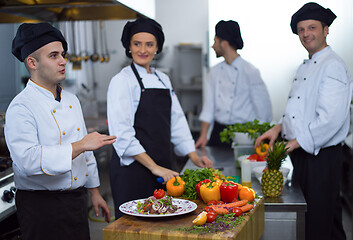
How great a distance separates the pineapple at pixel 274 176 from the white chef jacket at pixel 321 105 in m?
0.37

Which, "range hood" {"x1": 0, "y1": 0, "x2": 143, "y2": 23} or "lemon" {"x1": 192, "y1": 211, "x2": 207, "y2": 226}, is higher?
"range hood" {"x1": 0, "y1": 0, "x2": 143, "y2": 23}

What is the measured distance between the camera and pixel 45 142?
6.38 feet

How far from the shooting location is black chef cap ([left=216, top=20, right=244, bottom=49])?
10.9 feet

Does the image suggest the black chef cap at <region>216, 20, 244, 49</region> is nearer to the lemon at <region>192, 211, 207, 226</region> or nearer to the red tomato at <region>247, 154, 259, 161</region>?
the red tomato at <region>247, 154, 259, 161</region>

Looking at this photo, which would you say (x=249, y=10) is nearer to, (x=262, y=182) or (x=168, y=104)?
(x=168, y=104)

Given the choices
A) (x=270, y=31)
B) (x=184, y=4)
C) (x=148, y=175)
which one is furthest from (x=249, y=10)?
(x=184, y=4)

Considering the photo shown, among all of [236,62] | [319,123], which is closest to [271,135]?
[319,123]

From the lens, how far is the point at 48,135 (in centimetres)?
195

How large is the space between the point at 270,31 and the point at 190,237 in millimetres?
A: 2841

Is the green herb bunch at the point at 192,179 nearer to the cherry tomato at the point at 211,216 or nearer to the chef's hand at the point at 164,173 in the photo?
the chef's hand at the point at 164,173

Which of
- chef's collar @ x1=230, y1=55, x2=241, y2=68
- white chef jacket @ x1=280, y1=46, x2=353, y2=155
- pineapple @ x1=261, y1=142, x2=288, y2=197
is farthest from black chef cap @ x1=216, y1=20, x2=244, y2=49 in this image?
pineapple @ x1=261, y1=142, x2=288, y2=197

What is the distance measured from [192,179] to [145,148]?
0.60m

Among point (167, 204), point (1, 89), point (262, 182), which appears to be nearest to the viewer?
point (167, 204)

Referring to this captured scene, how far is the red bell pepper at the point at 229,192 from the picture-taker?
1887mm
